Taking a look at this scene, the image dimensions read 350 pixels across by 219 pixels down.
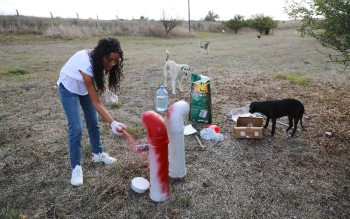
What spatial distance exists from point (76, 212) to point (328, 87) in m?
7.01

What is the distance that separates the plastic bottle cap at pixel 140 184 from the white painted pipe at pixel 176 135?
346 mm

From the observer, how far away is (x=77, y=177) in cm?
294

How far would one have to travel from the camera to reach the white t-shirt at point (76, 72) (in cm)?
255

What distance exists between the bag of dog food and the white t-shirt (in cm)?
218

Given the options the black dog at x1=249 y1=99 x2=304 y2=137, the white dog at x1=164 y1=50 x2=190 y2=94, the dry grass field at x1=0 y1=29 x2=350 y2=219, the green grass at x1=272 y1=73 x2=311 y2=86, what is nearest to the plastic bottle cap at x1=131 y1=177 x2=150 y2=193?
the dry grass field at x1=0 y1=29 x2=350 y2=219

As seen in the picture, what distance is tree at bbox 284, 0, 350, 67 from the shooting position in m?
3.39

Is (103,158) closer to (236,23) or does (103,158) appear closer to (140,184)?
(140,184)

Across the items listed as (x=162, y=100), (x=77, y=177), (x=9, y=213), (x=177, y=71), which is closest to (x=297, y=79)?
(x=177, y=71)

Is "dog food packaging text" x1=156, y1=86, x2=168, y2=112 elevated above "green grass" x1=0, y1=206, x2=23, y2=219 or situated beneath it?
elevated above

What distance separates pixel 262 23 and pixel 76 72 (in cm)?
3648

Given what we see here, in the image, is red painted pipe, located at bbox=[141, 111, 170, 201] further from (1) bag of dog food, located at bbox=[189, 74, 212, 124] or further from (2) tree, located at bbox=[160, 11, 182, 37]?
(2) tree, located at bbox=[160, 11, 182, 37]

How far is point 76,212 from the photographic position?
8.38 ft

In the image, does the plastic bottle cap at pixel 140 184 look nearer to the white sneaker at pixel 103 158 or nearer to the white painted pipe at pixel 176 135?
the white painted pipe at pixel 176 135

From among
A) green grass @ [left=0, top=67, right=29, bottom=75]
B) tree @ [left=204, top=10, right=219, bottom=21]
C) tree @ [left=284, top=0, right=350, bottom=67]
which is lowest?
green grass @ [left=0, top=67, right=29, bottom=75]
